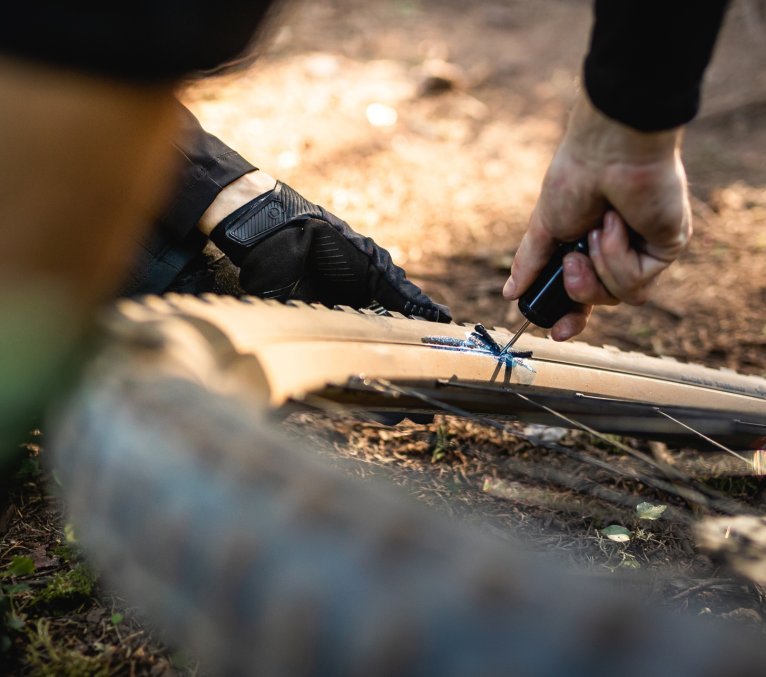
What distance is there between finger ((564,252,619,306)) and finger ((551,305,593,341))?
0.24 feet

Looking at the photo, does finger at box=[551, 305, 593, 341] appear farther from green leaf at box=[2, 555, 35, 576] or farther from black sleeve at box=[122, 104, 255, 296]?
green leaf at box=[2, 555, 35, 576]

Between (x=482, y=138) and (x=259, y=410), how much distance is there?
3.01 metres

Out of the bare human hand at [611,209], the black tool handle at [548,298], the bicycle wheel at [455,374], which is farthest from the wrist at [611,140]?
the bicycle wheel at [455,374]

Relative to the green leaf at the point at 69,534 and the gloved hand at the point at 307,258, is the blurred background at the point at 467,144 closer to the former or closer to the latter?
the gloved hand at the point at 307,258

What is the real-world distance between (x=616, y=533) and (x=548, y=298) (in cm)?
50

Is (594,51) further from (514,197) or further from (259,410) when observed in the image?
(514,197)

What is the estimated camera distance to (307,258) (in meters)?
1.60

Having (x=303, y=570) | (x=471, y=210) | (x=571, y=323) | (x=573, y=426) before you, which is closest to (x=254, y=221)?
(x=571, y=323)

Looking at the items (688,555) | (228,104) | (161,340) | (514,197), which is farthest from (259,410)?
(228,104)

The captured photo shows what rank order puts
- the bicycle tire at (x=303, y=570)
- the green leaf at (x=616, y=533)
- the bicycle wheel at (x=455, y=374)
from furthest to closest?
the green leaf at (x=616, y=533), the bicycle wheel at (x=455, y=374), the bicycle tire at (x=303, y=570)

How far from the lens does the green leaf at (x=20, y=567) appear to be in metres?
1.22

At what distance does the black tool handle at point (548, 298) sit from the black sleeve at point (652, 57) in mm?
326

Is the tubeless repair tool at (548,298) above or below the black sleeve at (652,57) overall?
below

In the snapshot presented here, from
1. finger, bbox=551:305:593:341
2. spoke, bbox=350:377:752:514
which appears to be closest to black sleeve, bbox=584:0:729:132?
finger, bbox=551:305:593:341
